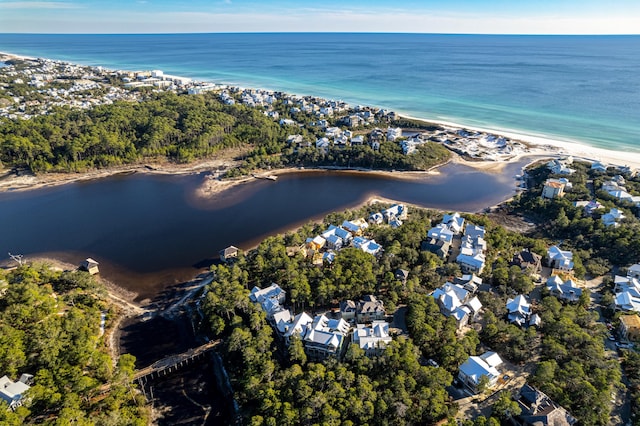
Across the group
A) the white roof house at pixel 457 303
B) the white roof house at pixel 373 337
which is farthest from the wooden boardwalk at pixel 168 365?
the white roof house at pixel 457 303

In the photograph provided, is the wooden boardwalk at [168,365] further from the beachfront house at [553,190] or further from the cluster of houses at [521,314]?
the beachfront house at [553,190]

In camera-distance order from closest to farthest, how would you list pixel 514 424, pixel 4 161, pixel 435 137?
1. pixel 514 424
2. pixel 4 161
3. pixel 435 137

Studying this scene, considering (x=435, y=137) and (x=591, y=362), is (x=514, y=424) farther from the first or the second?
(x=435, y=137)

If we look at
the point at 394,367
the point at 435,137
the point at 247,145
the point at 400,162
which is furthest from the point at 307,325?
the point at 435,137

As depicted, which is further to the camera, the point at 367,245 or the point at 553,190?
the point at 553,190

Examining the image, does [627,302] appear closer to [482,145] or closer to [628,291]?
[628,291]

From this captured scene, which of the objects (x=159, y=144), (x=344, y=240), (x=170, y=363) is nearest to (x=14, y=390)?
(x=170, y=363)

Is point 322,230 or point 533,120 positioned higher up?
point 533,120
